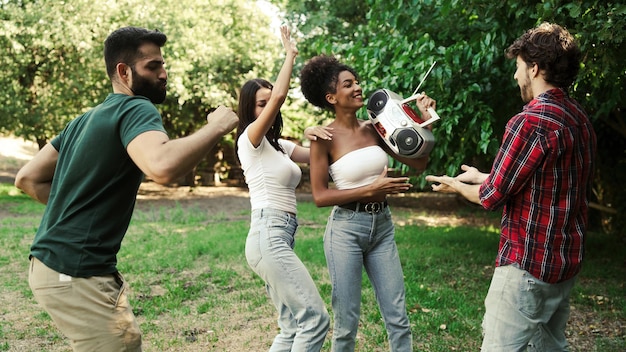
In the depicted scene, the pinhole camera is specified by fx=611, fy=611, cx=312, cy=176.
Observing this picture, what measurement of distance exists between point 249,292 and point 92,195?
13.3 feet

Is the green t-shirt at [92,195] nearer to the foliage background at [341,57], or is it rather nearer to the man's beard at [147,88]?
the man's beard at [147,88]

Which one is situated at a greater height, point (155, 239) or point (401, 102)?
point (401, 102)

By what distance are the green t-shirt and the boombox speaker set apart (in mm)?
1556

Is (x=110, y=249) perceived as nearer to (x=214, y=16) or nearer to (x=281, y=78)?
(x=281, y=78)

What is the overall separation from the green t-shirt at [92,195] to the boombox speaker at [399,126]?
1556mm

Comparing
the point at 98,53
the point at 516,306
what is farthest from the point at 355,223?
the point at 98,53

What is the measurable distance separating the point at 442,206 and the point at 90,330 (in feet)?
47.8

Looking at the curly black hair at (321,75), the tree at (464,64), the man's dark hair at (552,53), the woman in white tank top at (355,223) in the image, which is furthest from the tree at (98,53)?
the man's dark hair at (552,53)

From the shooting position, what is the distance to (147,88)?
2.43 metres

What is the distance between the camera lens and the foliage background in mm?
5113

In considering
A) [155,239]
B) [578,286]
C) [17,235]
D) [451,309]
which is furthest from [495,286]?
[17,235]

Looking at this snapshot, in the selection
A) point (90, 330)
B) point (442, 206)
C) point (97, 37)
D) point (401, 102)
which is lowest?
point (442, 206)

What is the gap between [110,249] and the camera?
7.63 ft

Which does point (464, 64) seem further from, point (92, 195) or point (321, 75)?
point (92, 195)
